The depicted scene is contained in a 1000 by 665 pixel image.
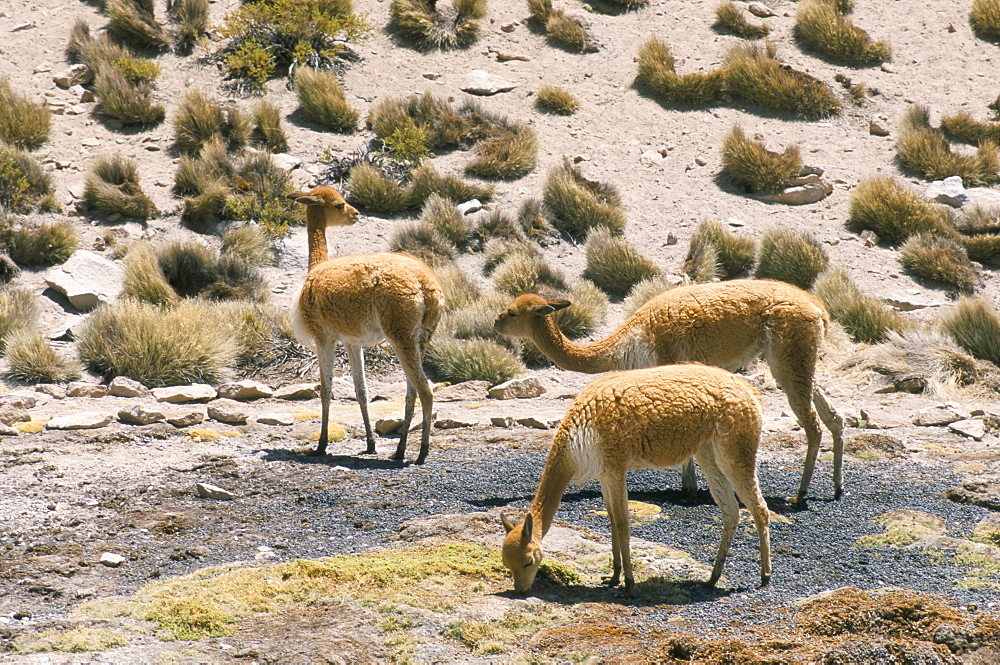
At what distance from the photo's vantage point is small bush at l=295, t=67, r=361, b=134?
2031cm

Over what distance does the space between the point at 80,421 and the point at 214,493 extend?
2514mm

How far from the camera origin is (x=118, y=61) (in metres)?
20.3

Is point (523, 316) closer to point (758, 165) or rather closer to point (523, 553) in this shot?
point (523, 553)

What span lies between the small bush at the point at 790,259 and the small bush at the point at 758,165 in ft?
7.59

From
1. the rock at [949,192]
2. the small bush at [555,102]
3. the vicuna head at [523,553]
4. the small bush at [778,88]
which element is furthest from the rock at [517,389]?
the small bush at [778,88]

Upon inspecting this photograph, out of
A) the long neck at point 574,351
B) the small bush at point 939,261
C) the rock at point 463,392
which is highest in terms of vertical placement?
the long neck at point 574,351

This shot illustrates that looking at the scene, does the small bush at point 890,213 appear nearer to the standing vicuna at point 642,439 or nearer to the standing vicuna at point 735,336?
the standing vicuna at point 735,336

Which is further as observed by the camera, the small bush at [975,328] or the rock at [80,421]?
the small bush at [975,328]

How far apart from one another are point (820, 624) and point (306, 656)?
9.20 ft

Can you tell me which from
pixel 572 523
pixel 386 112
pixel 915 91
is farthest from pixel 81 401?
pixel 915 91

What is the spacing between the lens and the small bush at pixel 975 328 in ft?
47.6

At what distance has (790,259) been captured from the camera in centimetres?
1762

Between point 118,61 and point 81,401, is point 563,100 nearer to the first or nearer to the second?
point 118,61

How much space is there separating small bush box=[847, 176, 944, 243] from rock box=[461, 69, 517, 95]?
7.42 m
